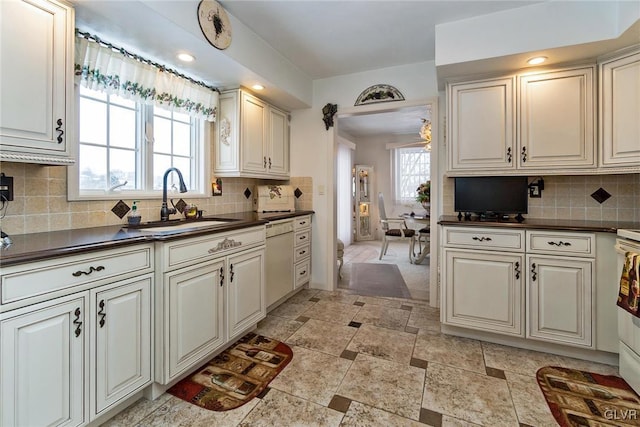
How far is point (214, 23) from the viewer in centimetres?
208

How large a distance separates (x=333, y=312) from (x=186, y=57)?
2.45 metres

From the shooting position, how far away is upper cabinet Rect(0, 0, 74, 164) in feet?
4.48

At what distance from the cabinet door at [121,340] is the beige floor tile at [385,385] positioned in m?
1.09

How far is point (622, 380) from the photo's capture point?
1892 millimetres

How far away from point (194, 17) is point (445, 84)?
6.70ft

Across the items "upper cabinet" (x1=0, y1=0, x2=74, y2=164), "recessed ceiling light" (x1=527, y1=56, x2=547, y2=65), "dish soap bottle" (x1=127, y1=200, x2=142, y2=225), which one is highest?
"recessed ceiling light" (x1=527, y1=56, x2=547, y2=65)

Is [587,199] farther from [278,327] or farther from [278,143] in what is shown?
[278,143]

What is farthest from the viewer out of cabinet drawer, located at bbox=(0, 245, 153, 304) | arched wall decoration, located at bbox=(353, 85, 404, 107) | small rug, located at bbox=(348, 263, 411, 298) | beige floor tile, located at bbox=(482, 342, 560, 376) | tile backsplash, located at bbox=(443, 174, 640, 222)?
small rug, located at bbox=(348, 263, 411, 298)

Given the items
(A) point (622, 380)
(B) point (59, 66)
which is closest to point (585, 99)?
(A) point (622, 380)

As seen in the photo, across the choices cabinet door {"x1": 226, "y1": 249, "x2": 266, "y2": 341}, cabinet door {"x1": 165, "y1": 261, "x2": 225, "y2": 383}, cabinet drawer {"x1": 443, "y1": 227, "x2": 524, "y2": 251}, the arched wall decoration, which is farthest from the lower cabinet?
the arched wall decoration

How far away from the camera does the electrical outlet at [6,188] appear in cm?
153

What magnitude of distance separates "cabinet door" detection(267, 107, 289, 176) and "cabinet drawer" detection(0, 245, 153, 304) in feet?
6.37

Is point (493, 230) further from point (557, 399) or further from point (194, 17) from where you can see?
point (194, 17)

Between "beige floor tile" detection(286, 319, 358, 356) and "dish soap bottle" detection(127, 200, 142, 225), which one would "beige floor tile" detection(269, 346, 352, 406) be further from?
"dish soap bottle" detection(127, 200, 142, 225)
